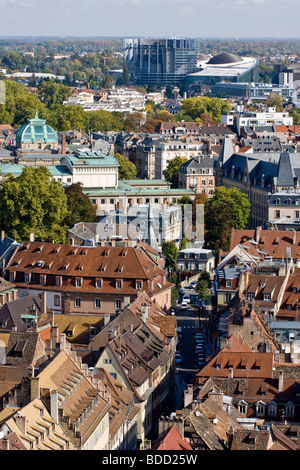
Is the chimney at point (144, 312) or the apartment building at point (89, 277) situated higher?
the chimney at point (144, 312)

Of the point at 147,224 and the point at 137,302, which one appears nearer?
the point at 137,302

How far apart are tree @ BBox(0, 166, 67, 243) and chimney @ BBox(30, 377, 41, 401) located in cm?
4338

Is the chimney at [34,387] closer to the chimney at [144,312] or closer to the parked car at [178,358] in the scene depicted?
the chimney at [144,312]

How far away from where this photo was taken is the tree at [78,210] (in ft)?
295

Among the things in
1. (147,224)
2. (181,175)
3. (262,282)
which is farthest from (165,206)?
(262,282)

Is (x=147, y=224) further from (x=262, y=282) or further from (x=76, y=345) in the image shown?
(x=76, y=345)

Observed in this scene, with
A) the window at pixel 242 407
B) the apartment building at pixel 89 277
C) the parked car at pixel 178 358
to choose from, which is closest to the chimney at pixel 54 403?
the window at pixel 242 407

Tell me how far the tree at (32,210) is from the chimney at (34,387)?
142ft

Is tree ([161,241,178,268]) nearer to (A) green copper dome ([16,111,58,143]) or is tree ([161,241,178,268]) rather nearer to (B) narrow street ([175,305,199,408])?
(B) narrow street ([175,305,199,408])

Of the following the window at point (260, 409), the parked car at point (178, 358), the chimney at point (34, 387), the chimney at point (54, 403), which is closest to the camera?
the chimney at point (54, 403)

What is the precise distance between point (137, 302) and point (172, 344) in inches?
107

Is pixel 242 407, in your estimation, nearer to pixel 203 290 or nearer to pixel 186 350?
pixel 186 350

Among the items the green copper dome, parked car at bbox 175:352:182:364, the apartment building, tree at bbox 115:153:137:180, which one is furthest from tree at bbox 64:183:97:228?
the green copper dome
